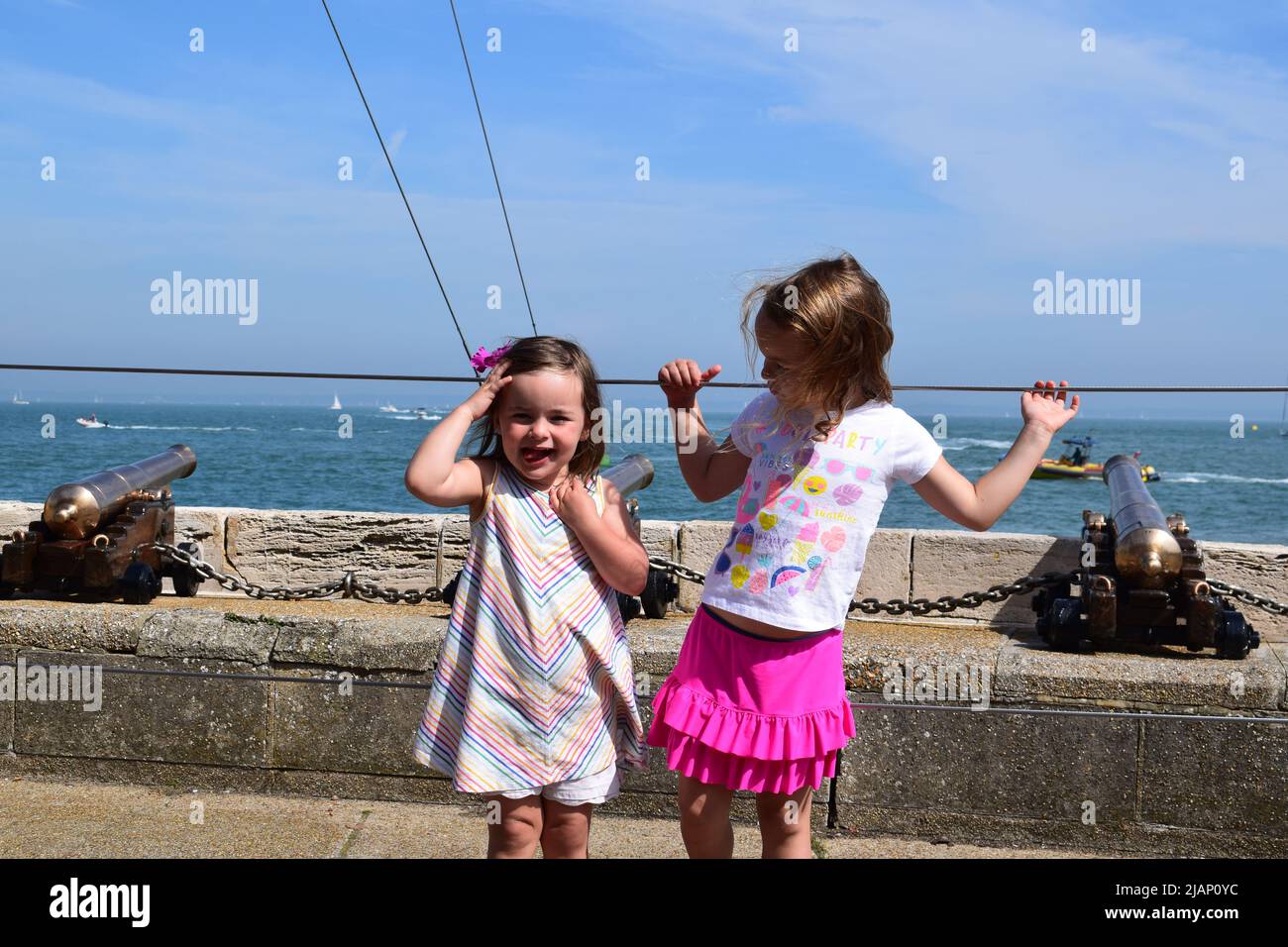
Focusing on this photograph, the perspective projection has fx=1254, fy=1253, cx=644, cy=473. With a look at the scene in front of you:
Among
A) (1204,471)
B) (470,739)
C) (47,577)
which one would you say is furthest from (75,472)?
(1204,471)

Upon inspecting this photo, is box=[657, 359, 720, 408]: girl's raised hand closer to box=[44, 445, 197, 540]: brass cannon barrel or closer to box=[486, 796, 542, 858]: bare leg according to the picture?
box=[486, 796, 542, 858]: bare leg

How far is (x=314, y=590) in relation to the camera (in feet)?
17.8

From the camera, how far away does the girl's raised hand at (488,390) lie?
2.65 m

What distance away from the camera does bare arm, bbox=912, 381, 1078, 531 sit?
258cm

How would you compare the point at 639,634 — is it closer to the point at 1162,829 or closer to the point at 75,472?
the point at 1162,829

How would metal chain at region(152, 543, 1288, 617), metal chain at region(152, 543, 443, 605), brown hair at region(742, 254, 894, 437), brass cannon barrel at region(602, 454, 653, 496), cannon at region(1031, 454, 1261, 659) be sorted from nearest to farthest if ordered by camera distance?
brown hair at region(742, 254, 894, 437)
cannon at region(1031, 454, 1261, 659)
metal chain at region(152, 543, 1288, 617)
metal chain at region(152, 543, 443, 605)
brass cannon barrel at region(602, 454, 653, 496)

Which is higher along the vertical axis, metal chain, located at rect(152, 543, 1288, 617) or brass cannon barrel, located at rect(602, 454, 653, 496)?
brass cannon barrel, located at rect(602, 454, 653, 496)

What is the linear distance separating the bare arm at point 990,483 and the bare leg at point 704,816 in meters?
0.75

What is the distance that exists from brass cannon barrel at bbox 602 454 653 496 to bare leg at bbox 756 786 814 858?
3650mm

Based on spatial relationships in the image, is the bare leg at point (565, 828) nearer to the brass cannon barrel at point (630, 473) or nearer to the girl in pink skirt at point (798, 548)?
the girl in pink skirt at point (798, 548)

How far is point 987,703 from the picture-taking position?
392 centimetres

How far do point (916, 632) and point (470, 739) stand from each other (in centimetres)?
253

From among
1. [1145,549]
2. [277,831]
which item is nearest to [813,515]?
[277,831]

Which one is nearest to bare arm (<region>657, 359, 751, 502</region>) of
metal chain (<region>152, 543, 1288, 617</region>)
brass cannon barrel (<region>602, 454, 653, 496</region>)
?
metal chain (<region>152, 543, 1288, 617</region>)
